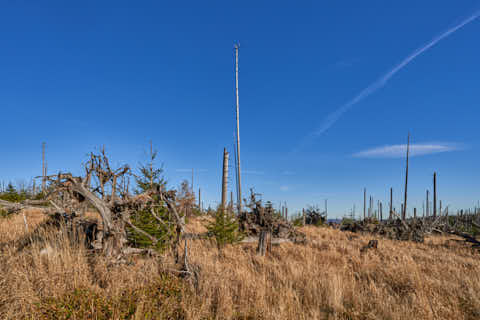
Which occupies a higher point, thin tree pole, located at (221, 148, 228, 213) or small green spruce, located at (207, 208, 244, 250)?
thin tree pole, located at (221, 148, 228, 213)

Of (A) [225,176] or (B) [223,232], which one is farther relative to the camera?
(A) [225,176]

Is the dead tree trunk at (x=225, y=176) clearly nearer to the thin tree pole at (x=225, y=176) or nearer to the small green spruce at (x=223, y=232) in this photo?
the thin tree pole at (x=225, y=176)

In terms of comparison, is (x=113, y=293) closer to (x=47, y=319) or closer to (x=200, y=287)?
(x=47, y=319)

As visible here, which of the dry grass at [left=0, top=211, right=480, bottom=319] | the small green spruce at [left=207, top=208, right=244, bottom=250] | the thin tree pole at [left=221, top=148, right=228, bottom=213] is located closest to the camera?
the dry grass at [left=0, top=211, right=480, bottom=319]

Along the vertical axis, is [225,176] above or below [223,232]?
above

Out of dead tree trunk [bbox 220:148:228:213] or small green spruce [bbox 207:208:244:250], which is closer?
small green spruce [bbox 207:208:244:250]

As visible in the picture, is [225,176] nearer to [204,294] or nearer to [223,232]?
[223,232]

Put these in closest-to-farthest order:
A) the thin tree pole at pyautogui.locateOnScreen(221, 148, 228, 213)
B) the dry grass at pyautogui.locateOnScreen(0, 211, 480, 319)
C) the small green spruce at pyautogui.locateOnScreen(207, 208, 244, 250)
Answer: the dry grass at pyautogui.locateOnScreen(0, 211, 480, 319)
the small green spruce at pyautogui.locateOnScreen(207, 208, 244, 250)
the thin tree pole at pyautogui.locateOnScreen(221, 148, 228, 213)

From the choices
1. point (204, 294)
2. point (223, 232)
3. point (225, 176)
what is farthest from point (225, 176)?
point (204, 294)

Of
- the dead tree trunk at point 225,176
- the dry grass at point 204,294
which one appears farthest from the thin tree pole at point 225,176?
the dry grass at point 204,294

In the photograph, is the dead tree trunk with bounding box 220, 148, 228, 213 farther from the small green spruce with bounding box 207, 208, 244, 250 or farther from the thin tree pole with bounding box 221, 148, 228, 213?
the small green spruce with bounding box 207, 208, 244, 250

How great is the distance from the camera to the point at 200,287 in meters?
→ 4.39

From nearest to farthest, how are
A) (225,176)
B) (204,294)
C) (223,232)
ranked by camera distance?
(204,294), (223,232), (225,176)

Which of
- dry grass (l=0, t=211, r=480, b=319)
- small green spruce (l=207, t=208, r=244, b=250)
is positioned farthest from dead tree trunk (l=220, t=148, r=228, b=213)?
dry grass (l=0, t=211, r=480, b=319)
